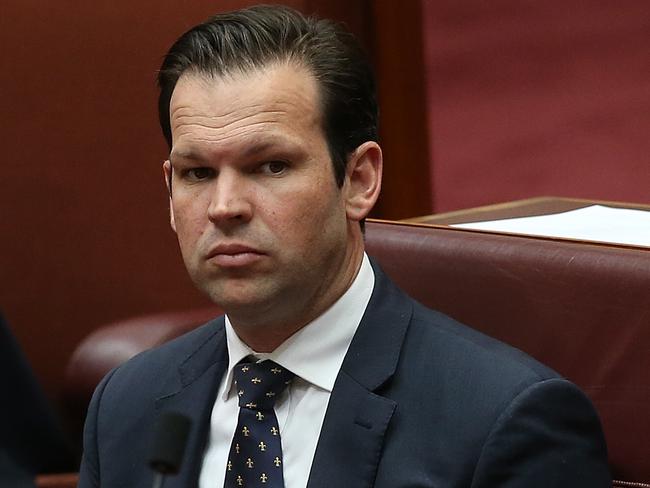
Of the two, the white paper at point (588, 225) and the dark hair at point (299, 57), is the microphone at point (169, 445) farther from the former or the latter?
the white paper at point (588, 225)

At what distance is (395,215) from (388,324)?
0.95 meters

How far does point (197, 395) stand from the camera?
2.89 ft

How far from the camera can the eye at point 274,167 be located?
81cm

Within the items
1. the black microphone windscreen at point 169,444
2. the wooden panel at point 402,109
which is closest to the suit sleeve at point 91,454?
the black microphone windscreen at point 169,444

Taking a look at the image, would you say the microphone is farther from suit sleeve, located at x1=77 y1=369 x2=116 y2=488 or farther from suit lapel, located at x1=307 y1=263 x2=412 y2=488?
suit sleeve, located at x1=77 y1=369 x2=116 y2=488

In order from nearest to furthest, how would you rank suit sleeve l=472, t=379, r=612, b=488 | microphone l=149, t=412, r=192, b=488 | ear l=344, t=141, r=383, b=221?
microphone l=149, t=412, r=192, b=488
suit sleeve l=472, t=379, r=612, b=488
ear l=344, t=141, r=383, b=221

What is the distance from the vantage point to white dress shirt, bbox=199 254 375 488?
2.70 ft

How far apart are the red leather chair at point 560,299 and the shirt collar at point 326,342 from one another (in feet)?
0.27

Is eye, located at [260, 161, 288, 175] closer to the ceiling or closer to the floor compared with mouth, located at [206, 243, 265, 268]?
closer to the ceiling

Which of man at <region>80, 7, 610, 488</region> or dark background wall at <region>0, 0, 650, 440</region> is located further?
dark background wall at <region>0, 0, 650, 440</region>

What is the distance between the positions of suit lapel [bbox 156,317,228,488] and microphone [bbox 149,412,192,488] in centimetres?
25

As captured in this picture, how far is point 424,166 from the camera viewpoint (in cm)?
178

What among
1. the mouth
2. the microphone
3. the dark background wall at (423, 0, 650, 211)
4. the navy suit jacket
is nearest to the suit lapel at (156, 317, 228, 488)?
the navy suit jacket

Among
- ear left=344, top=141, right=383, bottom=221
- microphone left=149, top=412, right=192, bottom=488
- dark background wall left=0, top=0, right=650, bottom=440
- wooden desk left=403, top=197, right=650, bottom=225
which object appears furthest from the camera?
dark background wall left=0, top=0, right=650, bottom=440
